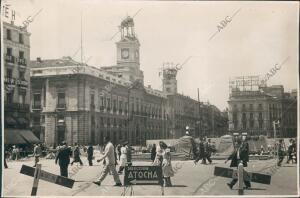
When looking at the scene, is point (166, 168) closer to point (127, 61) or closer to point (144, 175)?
point (144, 175)

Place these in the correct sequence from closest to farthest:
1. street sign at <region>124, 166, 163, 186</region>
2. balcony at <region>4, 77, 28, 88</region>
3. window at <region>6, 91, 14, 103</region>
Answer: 1. street sign at <region>124, 166, 163, 186</region>
2. balcony at <region>4, 77, 28, 88</region>
3. window at <region>6, 91, 14, 103</region>

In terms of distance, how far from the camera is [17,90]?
33.2 meters

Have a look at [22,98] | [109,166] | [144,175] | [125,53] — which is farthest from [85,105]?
[144,175]

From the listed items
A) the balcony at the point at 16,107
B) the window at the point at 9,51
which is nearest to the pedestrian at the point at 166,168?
the window at the point at 9,51

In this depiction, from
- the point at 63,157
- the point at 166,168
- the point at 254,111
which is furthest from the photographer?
the point at 254,111

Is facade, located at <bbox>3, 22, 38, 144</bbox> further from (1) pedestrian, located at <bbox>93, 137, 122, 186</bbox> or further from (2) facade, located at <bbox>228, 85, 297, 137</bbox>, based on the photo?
(2) facade, located at <bbox>228, 85, 297, 137</bbox>

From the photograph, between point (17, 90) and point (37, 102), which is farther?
point (37, 102)

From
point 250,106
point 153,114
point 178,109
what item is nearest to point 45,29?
point 250,106

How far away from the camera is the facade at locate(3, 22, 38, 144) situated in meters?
29.0

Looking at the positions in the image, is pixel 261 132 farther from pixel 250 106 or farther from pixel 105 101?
pixel 105 101

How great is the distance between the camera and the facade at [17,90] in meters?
29.0

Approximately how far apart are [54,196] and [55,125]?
3263 cm

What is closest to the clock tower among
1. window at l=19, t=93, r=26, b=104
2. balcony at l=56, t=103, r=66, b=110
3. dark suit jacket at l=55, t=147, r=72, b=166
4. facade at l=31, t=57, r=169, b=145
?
facade at l=31, t=57, r=169, b=145

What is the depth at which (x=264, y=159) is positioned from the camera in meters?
25.0
